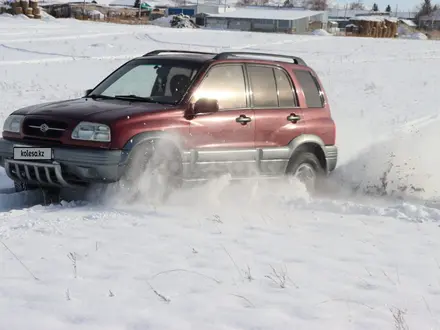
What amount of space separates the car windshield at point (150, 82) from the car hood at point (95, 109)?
21 centimetres

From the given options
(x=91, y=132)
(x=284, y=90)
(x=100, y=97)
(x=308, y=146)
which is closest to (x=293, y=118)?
(x=284, y=90)

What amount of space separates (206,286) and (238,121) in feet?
10.6

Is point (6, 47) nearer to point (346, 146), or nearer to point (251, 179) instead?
point (346, 146)

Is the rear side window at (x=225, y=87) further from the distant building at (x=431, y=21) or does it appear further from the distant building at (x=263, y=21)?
the distant building at (x=431, y=21)

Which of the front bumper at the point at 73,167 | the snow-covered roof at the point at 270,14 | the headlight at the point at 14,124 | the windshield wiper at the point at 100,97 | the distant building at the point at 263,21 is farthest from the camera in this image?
the snow-covered roof at the point at 270,14

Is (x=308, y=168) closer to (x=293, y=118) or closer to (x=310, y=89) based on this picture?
(x=293, y=118)

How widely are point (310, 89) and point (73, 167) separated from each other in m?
3.39

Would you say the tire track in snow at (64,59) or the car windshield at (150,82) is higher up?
the car windshield at (150,82)

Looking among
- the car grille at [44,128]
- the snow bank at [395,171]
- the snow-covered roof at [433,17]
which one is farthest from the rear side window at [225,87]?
the snow-covered roof at [433,17]

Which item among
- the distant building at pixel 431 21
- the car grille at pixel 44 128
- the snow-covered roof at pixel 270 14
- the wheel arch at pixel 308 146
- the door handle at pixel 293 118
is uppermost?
the car grille at pixel 44 128

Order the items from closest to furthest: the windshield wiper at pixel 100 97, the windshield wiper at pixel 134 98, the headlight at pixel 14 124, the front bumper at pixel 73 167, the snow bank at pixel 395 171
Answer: the front bumper at pixel 73 167
the headlight at pixel 14 124
the windshield wiper at pixel 134 98
the windshield wiper at pixel 100 97
the snow bank at pixel 395 171

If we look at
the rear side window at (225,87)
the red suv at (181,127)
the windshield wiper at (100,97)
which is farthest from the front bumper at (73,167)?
the rear side window at (225,87)

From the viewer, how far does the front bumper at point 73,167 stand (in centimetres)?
661

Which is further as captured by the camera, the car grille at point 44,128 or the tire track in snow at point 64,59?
the tire track in snow at point 64,59
